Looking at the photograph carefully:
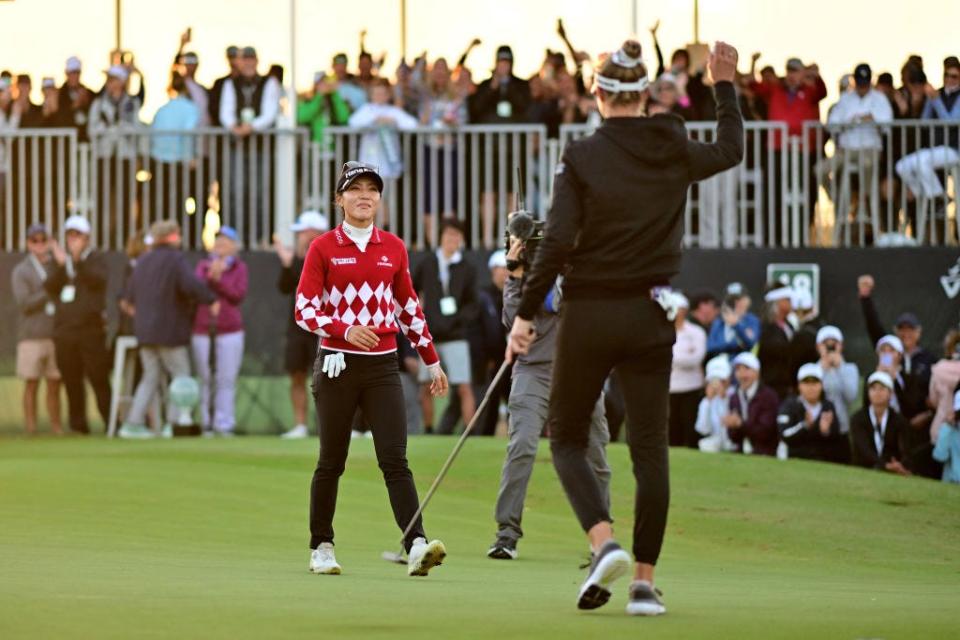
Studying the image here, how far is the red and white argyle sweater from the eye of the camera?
9945 mm

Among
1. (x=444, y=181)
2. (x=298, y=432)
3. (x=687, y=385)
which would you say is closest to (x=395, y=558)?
(x=687, y=385)

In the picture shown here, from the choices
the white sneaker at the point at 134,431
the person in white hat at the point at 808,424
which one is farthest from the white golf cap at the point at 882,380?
the white sneaker at the point at 134,431

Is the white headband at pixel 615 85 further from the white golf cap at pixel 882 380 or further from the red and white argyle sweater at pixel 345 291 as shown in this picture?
the white golf cap at pixel 882 380

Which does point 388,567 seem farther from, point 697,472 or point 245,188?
point 245,188

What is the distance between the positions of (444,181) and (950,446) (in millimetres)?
7155

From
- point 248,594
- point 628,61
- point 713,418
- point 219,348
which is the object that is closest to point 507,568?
point 248,594

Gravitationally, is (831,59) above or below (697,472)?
above

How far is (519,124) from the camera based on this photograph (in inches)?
902

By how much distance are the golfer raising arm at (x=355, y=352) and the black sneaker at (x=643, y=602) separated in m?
2.30

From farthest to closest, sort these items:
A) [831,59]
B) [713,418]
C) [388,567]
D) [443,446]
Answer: [831,59] → [713,418] → [443,446] → [388,567]

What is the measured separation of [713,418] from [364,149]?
5.43m

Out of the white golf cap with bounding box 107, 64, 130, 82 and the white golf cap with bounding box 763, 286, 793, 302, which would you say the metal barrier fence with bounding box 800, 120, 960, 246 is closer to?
the white golf cap with bounding box 763, 286, 793, 302

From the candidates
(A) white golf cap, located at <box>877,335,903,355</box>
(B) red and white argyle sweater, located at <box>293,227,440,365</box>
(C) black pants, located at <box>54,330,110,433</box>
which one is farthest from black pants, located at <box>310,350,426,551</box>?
(C) black pants, located at <box>54,330,110,433</box>

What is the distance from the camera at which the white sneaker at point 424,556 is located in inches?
385
